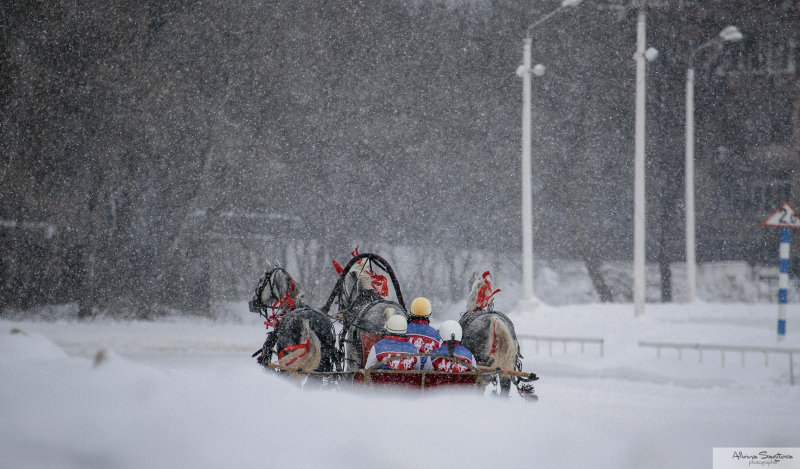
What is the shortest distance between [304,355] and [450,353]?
168cm

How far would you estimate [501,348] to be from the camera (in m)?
7.02

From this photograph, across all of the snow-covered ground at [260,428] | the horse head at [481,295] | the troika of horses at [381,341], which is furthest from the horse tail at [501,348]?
the snow-covered ground at [260,428]

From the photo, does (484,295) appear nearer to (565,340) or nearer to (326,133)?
(565,340)

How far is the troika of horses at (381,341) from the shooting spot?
5.71 metres

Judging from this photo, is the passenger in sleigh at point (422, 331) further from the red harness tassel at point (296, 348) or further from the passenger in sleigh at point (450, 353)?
the red harness tassel at point (296, 348)

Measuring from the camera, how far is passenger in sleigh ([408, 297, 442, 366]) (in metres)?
6.14

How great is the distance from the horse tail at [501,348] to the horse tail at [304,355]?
1539mm

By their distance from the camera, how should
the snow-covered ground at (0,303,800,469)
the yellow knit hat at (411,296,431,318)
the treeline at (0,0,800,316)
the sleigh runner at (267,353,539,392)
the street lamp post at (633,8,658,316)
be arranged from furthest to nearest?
the treeline at (0,0,800,316) < the street lamp post at (633,8,658,316) < the yellow knit hat at (411,296,431,318) < the sleigh runner at (267,353,539,392) < the snow-covered ground at (0,303,800,469)

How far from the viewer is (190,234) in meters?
21.8

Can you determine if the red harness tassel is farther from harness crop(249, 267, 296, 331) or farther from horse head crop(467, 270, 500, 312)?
horse head crop(467, 270, 500, 312)

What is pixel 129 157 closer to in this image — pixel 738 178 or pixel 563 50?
pixel 563 50

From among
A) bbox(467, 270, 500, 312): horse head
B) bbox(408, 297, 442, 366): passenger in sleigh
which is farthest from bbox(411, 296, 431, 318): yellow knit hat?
bbox(467, 270, 500, 312): horse head

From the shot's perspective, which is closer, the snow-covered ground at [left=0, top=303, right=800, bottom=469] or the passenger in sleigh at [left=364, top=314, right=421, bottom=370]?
the snow-covered ground at [left=0, top=303, right=800, bottom=469]


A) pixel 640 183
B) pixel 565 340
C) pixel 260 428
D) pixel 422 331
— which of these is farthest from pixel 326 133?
pixel 260 428
